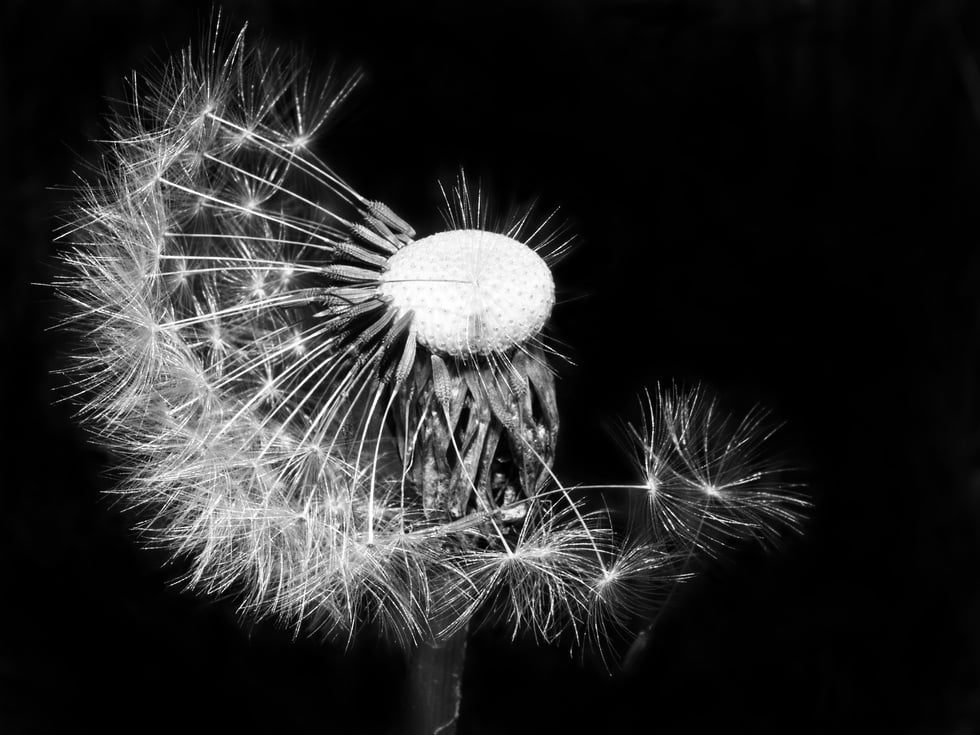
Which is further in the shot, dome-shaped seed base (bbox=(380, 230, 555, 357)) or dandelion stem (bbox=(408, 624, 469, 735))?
dandelion stem (bbox=(408, 624, 469, 735))

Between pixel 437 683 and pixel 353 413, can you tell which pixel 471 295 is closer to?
pixel 353 413

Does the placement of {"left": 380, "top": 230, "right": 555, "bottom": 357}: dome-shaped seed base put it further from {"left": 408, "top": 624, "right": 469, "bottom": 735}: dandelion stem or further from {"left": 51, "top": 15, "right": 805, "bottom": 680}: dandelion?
{"left": 408, "top": 624, "right": 469, "bottom": 735}: dandelion stem

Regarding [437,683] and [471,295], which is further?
[437,683]

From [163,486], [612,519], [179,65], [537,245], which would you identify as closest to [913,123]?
[537,245]

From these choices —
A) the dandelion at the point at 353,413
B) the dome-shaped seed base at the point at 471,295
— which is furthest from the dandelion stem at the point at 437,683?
the dome-shaped seed base at the point at 471,295

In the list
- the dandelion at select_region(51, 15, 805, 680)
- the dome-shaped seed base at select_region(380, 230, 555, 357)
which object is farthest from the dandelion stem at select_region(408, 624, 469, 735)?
the dome-shaped seed base at select_region(380, 230, 555, 357)

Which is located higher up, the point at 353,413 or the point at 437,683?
the point at 353,413

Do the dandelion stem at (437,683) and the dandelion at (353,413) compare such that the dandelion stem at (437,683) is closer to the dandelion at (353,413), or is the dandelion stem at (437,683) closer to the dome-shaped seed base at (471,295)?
the dandelion at (353,413)

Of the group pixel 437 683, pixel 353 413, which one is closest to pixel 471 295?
pixel 353 413
